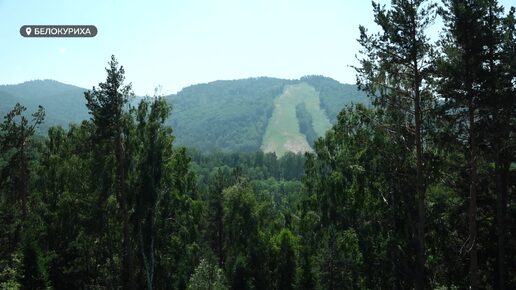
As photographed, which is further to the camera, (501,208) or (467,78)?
(501,208)

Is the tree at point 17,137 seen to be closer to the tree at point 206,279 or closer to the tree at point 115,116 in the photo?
the tree at point 115,116

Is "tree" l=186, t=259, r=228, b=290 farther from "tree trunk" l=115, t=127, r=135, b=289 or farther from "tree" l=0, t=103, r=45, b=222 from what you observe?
"tree" l=0, t=103, r=45, b=222

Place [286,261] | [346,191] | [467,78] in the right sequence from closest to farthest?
[467,78] → [346,191] → [286,261]

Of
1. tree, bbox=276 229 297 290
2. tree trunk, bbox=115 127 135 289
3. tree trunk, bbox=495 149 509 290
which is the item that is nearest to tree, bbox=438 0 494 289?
tree trunk, bbox=495 149 509 290

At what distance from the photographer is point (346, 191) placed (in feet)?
88.9

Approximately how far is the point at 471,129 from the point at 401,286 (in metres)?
10.2

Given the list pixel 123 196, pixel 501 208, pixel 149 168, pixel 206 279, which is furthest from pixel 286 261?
pixel 501 208

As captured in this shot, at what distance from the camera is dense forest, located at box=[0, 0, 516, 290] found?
62.4 feet

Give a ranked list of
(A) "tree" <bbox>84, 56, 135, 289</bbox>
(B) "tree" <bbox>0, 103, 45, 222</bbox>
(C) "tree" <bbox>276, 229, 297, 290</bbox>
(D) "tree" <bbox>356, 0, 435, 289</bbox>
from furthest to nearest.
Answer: (C) "tree" <bbox>276, 229, 297, 290</bbox>
(B) "tree" <bbox>0, 103, 45, 222</bbox>
(A) "tree" <bbox>84, 56, 135, 289</bbox>
(D) "tree" <bbox>356, 0, 435, 289</bbox>

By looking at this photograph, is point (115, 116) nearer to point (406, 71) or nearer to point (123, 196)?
point (123, 196)

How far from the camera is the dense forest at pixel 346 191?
62.4 ft

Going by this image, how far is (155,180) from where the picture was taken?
92.2 feet

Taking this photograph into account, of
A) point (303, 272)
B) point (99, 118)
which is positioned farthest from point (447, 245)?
point (99, 118)

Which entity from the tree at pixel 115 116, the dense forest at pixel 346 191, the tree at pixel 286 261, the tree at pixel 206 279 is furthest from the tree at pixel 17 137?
the tree at pixel 286 261
